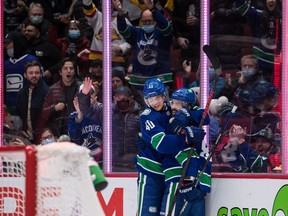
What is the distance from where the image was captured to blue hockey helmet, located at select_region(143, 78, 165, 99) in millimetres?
7211

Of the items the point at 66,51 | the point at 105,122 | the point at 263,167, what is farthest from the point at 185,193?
the point at 66,51

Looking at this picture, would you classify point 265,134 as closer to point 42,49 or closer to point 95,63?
point 95,63

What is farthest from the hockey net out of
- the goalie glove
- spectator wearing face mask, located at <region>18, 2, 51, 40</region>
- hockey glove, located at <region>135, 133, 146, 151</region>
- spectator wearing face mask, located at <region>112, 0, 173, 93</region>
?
spectator wearing face mask, located at <region>18, 2, 51, 40</region>

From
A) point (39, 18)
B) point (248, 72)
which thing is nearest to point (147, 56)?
point (248, 72)

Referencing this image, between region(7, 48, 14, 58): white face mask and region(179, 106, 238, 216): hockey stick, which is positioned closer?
region(179, 106, 238, 216): hockey stick

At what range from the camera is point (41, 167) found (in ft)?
15.3

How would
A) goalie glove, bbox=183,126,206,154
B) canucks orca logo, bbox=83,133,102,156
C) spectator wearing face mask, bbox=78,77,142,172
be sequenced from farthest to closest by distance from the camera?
1. canucks orca logo, bbox=83,133,102,156
2. spectator wearing face mask, bbox=78,77,142,172
3. goalie glove, bbox=183,126,206,154

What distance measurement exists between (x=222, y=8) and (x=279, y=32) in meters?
0.49

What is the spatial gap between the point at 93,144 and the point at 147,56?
0.82 m

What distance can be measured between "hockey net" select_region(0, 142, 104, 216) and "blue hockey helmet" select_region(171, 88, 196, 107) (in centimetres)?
239

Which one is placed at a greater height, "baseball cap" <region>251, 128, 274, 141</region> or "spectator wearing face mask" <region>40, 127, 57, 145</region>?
"baseball cap" <region>251, 128, 274, 141</region>

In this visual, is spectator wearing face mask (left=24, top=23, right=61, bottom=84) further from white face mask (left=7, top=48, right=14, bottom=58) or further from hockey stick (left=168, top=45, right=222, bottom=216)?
hockey stick (left=168, top=45, right=222, bottom=216)

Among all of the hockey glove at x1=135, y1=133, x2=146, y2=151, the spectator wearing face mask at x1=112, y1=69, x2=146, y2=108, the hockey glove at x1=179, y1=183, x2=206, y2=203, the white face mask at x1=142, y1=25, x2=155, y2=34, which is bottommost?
the hockey glove at x1=179, y1=183, x2=206, y2=203

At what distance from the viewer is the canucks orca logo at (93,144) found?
7.95 metres
